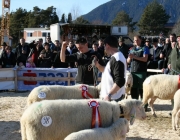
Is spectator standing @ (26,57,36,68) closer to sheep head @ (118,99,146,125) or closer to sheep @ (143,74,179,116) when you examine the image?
sheep @ (143,74,179,116)

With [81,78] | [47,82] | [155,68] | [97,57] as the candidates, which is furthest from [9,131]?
[155,68]

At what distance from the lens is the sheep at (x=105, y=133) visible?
3.30 metres

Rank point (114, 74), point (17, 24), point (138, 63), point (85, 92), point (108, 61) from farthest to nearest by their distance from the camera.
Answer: point (17, 24)
point (138, 63)
point (85, 92)
point (108, 61)
point (114, 74)

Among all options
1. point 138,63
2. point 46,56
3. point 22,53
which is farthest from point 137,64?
point 22,53

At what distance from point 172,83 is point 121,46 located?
438 centimetres

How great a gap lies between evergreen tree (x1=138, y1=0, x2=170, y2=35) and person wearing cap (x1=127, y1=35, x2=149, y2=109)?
49168 mm

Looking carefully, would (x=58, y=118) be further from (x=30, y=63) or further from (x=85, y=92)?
(x=30, y=63)

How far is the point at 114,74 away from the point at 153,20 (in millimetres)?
54096

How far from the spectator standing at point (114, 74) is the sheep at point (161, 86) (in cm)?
277

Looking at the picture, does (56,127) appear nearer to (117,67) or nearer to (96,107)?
(96,107)

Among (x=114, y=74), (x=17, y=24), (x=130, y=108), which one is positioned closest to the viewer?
(x=114, y=74)

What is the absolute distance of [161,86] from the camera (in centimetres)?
679

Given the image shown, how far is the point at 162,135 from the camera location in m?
5.78

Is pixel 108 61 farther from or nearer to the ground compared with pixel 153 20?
nearer to the ground
